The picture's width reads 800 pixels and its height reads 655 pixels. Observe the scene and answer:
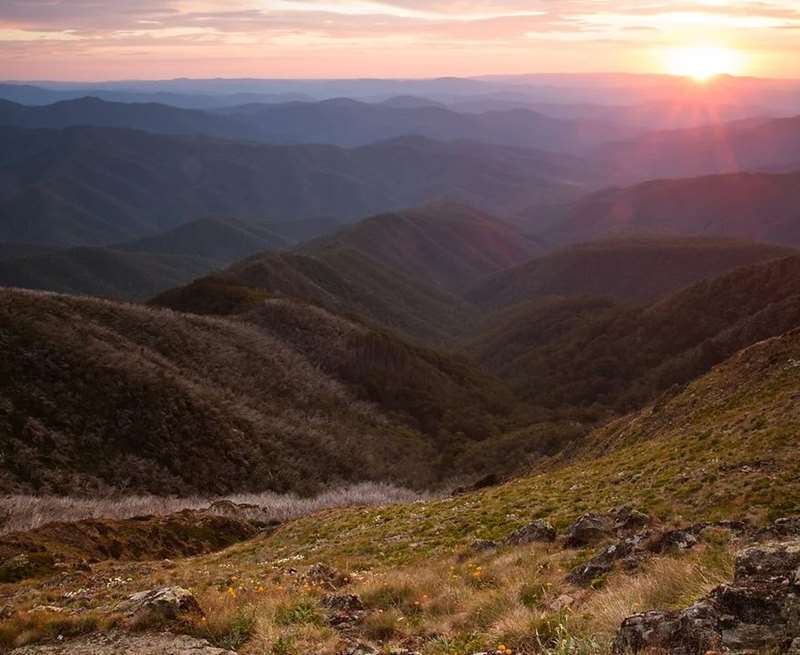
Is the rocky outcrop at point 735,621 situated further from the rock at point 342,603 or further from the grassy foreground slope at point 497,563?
the rock at point 342,603

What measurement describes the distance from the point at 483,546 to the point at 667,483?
6.89 meters

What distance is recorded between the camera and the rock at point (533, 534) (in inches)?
617

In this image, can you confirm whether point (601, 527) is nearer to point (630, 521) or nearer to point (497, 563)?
point (630, 521)

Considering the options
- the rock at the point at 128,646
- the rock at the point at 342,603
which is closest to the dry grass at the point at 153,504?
the rock at the point at 128,646

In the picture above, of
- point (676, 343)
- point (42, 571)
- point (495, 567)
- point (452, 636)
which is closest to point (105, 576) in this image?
point (42, 571)

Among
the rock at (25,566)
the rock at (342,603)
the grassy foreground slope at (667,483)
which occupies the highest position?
the rock at (342,603)

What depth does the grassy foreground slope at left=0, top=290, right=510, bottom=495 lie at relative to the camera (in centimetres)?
4050

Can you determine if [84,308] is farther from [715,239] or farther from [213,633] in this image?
[715,239]

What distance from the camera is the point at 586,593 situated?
33.8 feet

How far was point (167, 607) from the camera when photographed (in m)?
10.9

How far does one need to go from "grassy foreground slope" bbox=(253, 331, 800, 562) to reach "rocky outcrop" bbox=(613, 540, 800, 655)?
7762mm

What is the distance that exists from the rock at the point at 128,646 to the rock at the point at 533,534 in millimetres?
8562

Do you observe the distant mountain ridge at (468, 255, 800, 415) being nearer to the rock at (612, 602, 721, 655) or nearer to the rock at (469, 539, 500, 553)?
the rock at (469, 539, 500, 553)

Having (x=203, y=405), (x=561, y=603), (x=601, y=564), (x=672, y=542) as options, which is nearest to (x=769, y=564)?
(x=561, y=603)
